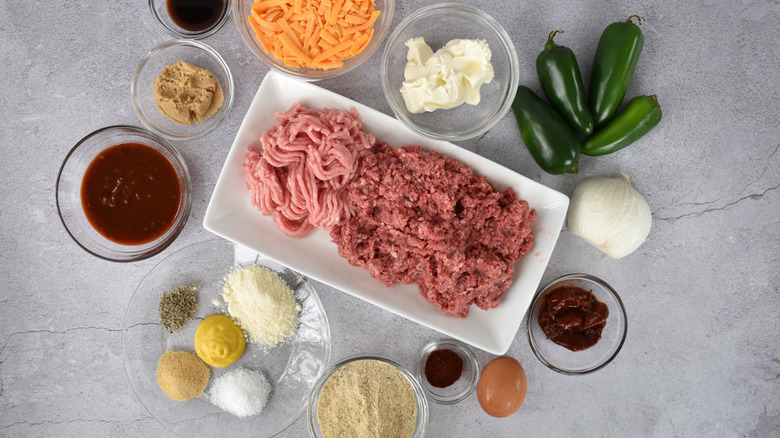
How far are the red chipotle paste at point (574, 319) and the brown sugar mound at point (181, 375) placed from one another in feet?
7.05

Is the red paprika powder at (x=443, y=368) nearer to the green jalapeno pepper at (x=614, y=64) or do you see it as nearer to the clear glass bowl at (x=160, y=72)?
the green jalapeno pepper at (x=614, y=64)

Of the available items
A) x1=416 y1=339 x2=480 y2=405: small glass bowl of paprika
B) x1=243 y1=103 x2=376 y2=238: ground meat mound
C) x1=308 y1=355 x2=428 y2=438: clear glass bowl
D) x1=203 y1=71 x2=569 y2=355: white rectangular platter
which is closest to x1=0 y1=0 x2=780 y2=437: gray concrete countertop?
x1=416 y1=339 x2=480 y2=405: small glass bowl of paprika

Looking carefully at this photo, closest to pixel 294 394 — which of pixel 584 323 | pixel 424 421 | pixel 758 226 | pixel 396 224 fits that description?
pixel 424 421

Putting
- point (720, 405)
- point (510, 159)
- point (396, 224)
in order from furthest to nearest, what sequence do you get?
1. point (720, 405)
2. point (510, 159)
3. point (396, 224)

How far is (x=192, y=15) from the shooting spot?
2.82m

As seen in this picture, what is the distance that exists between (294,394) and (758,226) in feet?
10.7

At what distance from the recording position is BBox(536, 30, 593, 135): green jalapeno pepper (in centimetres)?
269

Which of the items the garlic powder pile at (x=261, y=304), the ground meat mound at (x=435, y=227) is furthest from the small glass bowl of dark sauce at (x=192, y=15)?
the garlic powder pile at (x=261, y=304)

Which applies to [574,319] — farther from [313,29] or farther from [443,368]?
[313,29]

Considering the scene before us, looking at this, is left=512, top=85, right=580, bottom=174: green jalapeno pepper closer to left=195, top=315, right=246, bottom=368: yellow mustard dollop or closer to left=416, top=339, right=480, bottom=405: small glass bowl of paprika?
left=416, top=339, right=480, bottom=405: small glass bowl of paprika

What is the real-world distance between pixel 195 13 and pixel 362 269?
1876 mm

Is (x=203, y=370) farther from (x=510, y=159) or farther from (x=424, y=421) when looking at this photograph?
(x=510, y=159)

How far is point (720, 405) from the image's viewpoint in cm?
312

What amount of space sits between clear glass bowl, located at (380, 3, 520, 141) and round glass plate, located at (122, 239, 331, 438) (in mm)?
1269
